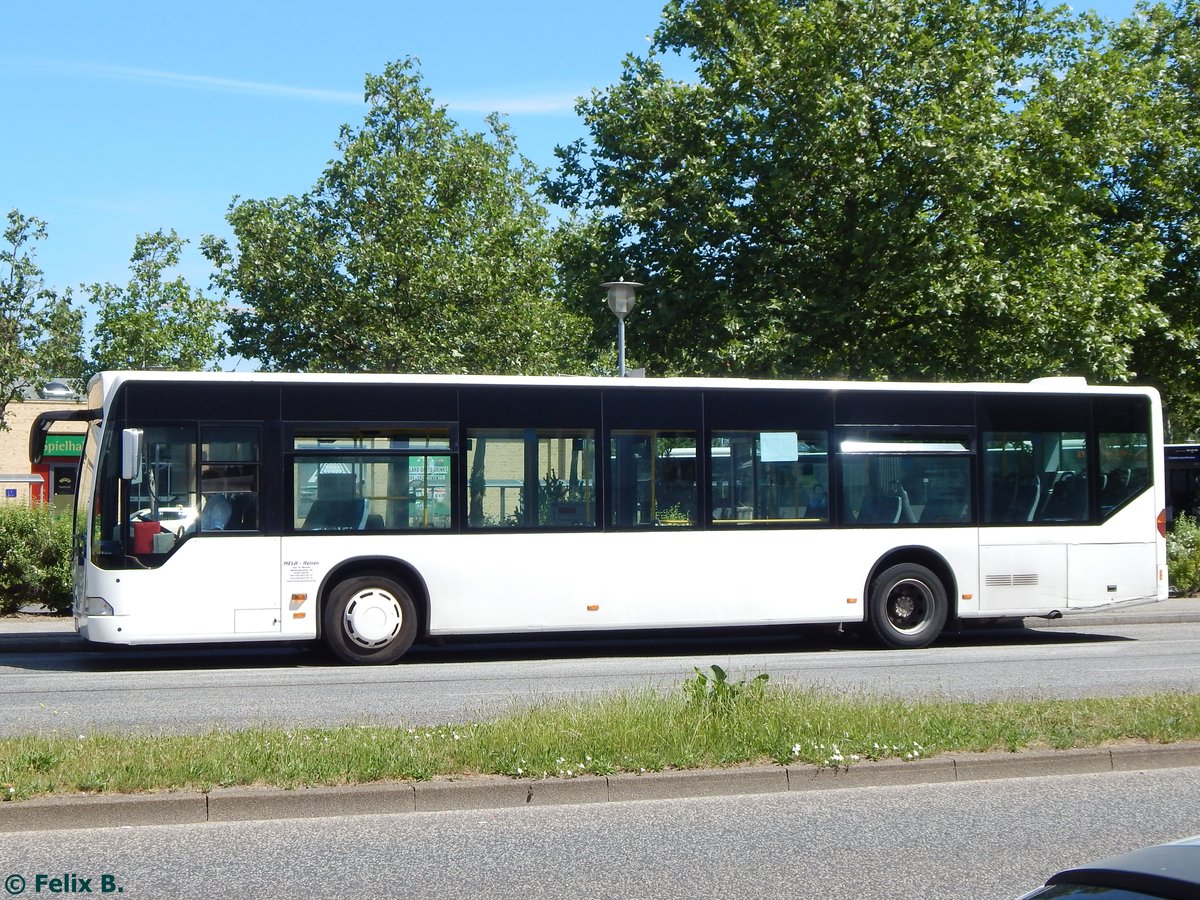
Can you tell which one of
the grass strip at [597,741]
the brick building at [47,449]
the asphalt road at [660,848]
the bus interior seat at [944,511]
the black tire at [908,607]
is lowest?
the asphalt road at [660,848]

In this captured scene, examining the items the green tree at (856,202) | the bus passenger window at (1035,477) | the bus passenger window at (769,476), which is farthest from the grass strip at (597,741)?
the green tree at (856,202)

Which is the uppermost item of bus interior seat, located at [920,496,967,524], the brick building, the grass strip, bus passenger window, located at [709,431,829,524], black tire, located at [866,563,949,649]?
the brick building

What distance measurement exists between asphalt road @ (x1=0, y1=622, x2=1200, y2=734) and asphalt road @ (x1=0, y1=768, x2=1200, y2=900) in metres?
2.93

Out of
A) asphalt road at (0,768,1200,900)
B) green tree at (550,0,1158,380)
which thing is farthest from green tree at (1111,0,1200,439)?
asphalt road at (0,768,1200,900)

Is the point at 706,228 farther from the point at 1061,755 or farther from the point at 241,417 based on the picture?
the point at 1061,755

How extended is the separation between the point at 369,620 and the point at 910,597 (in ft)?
20.1

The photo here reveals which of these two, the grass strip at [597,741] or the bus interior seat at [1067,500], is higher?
the bus interior seat at [1067,500]

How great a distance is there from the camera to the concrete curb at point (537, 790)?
255 inches

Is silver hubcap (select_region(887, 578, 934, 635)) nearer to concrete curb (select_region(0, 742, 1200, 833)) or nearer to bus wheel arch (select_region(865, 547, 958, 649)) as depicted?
bus wheel arch (select_region(865, 547, 958, 649))

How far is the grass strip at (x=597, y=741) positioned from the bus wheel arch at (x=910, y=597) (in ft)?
19.3

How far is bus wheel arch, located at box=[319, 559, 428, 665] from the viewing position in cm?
1348

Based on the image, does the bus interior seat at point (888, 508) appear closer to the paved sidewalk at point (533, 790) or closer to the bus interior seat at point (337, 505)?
the bus interior seat at point (337, 505)

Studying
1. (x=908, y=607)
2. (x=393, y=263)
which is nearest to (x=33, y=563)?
(x=908, y=607)

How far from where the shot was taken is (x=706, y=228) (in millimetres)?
24656
